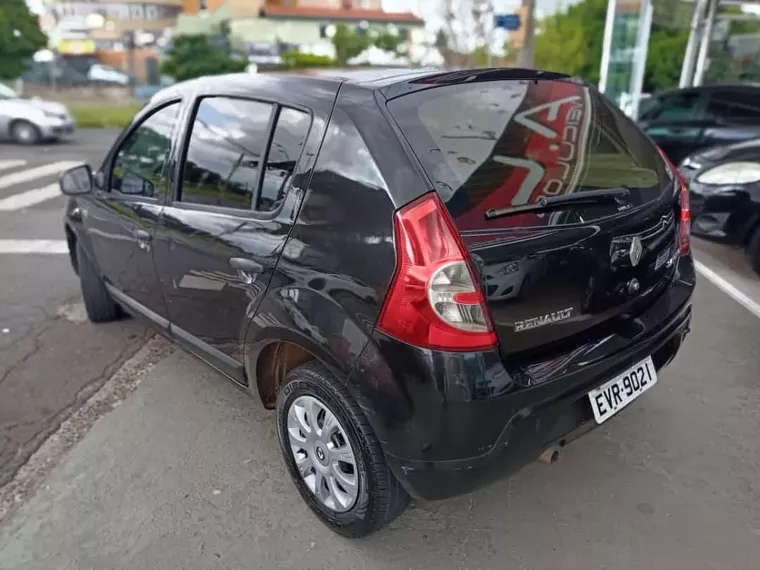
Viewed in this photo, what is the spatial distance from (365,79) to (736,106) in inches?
284

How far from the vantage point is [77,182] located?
12.5 feet

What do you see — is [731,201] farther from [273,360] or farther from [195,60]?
[195,60]

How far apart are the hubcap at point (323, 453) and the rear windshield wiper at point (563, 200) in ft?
3.04

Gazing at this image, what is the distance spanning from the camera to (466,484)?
210 cm

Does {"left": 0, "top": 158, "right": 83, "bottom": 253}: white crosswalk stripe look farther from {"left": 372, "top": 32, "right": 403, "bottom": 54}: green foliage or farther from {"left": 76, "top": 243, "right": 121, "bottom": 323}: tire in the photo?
{"left": 372, "top": 32, "right": 403, "bottom": 54}: green foliage

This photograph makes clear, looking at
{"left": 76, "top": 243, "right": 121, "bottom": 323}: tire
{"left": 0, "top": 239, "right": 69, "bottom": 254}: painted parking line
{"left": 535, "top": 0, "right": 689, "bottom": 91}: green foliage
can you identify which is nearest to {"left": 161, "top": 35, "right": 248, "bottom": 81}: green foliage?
{"left": 535, "top": 0, "right": 689, "bottom": 91}: green foliage

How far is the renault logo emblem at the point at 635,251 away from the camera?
7.55 ft

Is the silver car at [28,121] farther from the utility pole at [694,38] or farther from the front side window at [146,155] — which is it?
the utility pole at [694,38]

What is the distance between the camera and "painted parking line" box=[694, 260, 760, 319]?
15.3 feet

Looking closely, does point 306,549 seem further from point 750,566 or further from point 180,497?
point 750,566

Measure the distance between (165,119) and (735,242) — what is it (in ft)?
14.6

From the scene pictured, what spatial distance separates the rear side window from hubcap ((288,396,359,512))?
24.6 ft

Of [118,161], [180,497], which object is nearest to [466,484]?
[180,497]

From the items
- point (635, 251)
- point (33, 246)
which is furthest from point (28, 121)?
point (635, 251)
